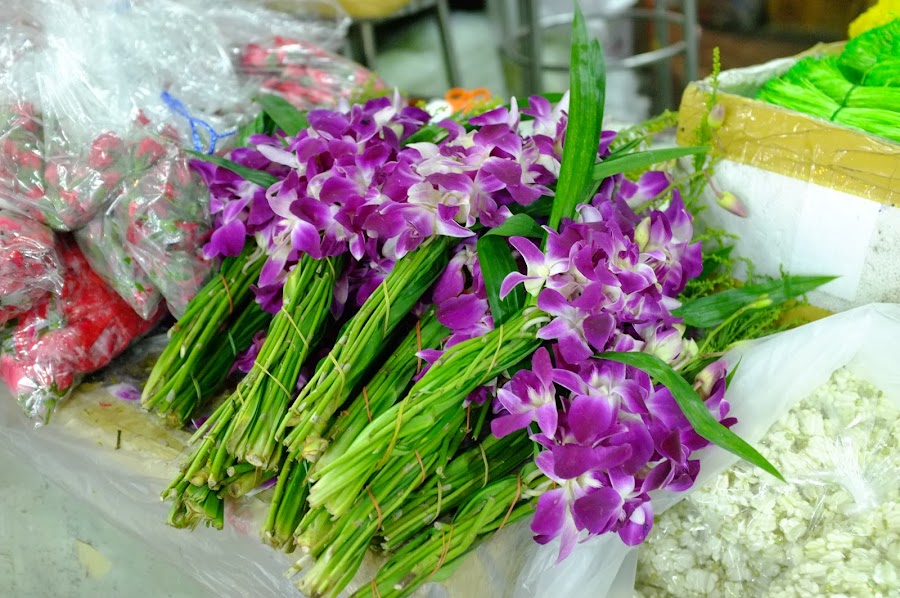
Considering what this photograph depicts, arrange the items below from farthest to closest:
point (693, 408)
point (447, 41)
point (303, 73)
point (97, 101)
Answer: point (447, 41), point (303, 73), point (97, 101), point (693, 408)

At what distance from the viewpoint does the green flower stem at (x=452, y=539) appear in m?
0.70

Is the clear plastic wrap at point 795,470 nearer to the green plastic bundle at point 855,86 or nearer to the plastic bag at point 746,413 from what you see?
the plastic bag at point 746,413

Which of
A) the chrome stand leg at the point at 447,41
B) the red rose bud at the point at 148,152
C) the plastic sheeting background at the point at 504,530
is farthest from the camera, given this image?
the chrome stand leg at the point at 447,41

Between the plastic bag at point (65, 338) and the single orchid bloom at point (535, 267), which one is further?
the plastic bag at point (65, 338)

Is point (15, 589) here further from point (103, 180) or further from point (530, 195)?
point (530, 195)

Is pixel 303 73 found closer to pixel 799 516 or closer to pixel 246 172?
pixel 246 172

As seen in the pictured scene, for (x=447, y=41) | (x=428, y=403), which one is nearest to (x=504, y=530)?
(x=428, y=403)

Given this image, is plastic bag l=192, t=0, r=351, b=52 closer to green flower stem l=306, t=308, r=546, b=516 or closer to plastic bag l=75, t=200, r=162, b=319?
plastic bag l=75, t=200, r=162, b=319

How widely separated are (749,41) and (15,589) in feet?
11.9

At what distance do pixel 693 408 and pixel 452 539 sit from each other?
259mm

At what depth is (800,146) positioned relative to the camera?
91 cm

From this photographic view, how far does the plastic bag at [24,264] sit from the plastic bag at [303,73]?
0.48 m

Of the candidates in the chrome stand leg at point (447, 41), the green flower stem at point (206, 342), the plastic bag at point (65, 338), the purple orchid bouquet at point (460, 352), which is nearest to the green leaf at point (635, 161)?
the purple orchid bouquet at point (460, 352)

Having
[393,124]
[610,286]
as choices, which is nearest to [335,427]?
[610,286]
